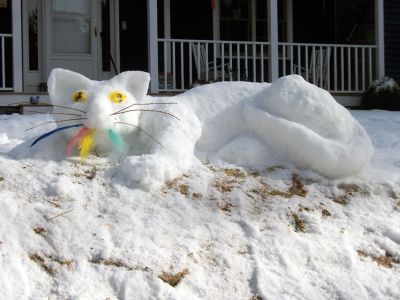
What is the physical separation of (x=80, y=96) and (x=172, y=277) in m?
1.52

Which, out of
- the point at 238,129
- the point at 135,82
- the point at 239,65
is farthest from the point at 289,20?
the point at 135,82

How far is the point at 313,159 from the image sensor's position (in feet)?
13.0

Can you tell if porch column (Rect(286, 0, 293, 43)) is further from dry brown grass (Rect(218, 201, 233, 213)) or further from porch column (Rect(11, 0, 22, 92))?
dry brown grass (Rect(218, 201, 233, 213))

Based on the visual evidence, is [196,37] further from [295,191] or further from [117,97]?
[295,191]

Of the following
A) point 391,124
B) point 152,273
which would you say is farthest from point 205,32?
point 152,273

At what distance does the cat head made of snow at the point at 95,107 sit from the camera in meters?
3.64

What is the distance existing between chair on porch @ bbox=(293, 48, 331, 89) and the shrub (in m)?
0.89

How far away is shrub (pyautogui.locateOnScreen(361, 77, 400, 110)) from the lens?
10656 millimetres

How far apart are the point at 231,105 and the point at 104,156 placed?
3.53 feet

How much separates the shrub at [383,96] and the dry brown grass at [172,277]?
347 inches

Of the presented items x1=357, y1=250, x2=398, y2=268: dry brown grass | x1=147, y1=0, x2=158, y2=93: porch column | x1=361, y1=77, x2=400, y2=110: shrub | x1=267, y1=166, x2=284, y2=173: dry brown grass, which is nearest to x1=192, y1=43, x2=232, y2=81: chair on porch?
x1=147, y1=0, x2=158, y2=93: porch column

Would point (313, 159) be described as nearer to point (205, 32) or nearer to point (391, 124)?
point (391, 124)

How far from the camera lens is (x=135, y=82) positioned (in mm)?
3922

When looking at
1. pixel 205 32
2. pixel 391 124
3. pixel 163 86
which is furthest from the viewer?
pixel 205 32
